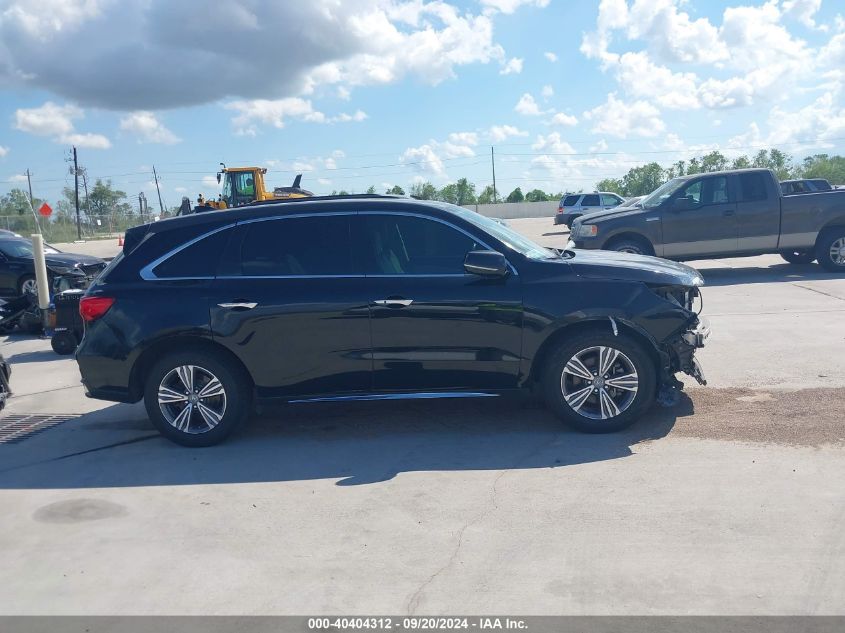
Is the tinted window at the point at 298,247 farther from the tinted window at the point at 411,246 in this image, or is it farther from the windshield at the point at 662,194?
the windshield at the point at 662,194

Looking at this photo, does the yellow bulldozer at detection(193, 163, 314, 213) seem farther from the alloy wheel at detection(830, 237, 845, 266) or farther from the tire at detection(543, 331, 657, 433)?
the tire at detection(543, 331, 657, 433)

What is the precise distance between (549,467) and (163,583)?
2631mm

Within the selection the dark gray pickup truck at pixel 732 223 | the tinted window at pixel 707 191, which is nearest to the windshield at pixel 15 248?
the dark gray pickup truck at pixel 732 223

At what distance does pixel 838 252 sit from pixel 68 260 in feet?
45.5

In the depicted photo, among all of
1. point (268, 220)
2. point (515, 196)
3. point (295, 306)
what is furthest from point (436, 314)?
point (515, 196)

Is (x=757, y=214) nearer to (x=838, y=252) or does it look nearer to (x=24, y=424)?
(x=838, y=252)

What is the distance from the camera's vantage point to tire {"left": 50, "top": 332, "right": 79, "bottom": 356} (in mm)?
10555

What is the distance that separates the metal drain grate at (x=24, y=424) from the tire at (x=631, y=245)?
10.3 meters

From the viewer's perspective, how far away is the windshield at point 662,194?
49.6ft

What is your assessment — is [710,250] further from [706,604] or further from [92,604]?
[92,604]

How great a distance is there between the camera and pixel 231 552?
14.8ft

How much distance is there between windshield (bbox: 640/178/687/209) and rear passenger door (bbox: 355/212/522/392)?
9.85 metres

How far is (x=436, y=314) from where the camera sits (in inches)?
242

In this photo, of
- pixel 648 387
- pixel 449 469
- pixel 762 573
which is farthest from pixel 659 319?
pixel 762 573
